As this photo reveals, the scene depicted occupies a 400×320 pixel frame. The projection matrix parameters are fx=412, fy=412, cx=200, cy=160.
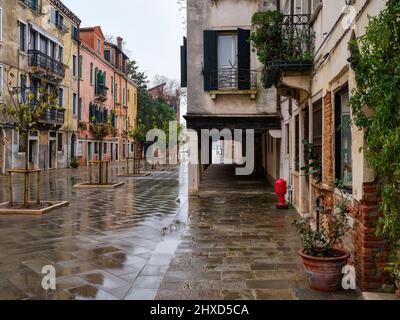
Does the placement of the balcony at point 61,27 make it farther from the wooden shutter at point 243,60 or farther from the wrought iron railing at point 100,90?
the wooden shutter at point 243,60

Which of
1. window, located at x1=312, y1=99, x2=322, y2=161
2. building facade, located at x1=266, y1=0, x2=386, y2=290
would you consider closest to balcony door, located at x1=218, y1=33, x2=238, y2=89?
building facade, located at x1=266, y1=0, x2=386, y2=290

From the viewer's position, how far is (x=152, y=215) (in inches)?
375

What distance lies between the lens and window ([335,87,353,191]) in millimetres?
5852

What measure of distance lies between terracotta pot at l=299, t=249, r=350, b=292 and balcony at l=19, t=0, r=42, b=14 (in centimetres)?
2417

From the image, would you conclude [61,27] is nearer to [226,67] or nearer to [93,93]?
[93,93]

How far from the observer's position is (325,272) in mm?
4406

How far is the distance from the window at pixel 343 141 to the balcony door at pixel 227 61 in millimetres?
6722

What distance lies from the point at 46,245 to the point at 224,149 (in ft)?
141

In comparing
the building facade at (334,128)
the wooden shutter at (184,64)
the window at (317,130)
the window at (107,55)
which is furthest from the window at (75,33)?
the window at (317,130)

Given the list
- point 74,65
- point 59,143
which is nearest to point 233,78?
point 59,143

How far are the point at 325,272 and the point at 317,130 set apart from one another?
13.4 ft

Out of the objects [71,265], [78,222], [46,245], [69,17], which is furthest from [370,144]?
[69,17]

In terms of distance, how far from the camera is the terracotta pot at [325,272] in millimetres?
4402
